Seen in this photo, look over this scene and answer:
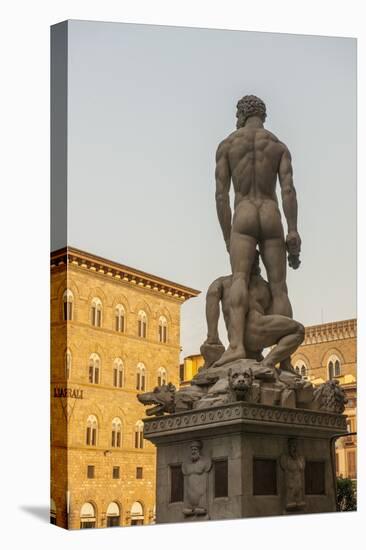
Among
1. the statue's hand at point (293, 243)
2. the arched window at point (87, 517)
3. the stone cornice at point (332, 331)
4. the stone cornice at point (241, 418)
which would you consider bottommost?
the arched window at point (87, 517)

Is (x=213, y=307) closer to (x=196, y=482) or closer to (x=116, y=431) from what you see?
(x=196, y=482)

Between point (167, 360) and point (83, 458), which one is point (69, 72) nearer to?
point (83, 458)

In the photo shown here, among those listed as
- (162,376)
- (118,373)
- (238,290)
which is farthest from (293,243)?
(162,376)

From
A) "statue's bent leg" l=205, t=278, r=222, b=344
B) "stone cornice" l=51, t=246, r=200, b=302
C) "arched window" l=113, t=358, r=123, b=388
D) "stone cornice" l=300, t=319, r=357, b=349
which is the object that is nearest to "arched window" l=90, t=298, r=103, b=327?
"stone cornice" l=51, t=246, r=200, b=302

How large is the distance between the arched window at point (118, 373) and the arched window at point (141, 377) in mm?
550

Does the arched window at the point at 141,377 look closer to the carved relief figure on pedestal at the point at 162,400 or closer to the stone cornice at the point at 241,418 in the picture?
the carved relief figure on pedestal at the point at 162,400

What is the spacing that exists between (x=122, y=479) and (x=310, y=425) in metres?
8.77

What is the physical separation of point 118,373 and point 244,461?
423 inches

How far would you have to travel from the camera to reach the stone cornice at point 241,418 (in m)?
18.3

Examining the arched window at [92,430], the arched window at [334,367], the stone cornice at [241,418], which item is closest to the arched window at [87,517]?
the stone cornice at [241,418]

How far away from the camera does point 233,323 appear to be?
19453mm

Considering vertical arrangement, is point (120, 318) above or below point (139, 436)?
above

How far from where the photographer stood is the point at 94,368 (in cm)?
2633

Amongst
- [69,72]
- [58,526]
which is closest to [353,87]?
[69,72]
